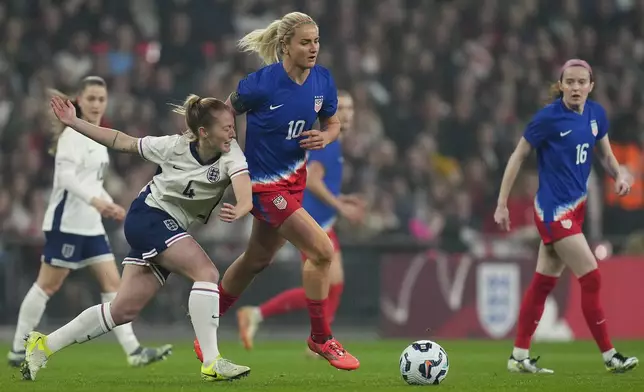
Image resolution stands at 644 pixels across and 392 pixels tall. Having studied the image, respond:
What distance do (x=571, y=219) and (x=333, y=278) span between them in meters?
3.03

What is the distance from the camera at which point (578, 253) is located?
392 inches

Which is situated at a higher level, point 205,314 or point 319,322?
point 205,314

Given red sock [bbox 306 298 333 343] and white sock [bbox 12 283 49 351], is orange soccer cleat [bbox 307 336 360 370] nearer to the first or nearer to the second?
red sock [bbox 306 298 333 343]

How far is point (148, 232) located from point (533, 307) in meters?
3.50

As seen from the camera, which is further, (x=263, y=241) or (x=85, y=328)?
(x=263, y=241)

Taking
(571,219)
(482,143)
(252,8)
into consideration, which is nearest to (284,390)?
(571,219)

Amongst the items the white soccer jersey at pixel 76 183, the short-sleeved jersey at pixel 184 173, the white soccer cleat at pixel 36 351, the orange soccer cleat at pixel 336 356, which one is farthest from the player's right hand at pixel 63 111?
the orange soccer cleat at pixel 336 356

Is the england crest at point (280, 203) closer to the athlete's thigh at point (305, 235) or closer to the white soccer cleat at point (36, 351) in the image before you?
the athlete's thigh at point (305, 235)

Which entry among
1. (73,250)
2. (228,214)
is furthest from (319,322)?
(73,250)

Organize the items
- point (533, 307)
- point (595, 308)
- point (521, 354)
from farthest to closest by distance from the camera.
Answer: point (533, 307) < point (521, 354) < point (595, 308)

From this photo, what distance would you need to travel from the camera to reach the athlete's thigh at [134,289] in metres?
8.44

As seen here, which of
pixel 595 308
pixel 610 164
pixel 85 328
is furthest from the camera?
pixel 610 164

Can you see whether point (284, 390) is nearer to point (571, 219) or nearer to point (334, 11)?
point (571, 219)

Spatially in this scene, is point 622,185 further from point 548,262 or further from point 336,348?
point 336,348
